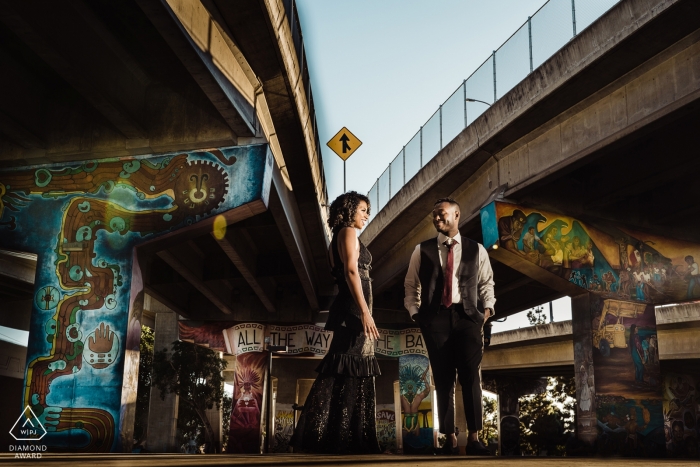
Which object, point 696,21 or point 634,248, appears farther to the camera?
point 634,248

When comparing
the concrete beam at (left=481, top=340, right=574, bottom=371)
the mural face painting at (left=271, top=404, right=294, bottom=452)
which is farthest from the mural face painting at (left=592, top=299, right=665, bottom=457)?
the mural face painting at (left=271, top=404, right=294, bottom=452)

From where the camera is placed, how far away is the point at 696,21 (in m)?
11.1

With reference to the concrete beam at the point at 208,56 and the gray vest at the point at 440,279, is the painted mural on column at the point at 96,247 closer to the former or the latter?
the concrete beam at the point at 208,56

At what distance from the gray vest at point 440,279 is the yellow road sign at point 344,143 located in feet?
43.7

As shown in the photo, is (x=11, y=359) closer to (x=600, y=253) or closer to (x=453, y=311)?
(x=600, y=253)

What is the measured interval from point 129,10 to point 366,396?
21.4 feet

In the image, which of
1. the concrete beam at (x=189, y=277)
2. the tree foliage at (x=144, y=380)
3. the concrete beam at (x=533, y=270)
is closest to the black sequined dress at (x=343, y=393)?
the concrete beam at (x=533, y=270)

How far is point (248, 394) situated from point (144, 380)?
885 cm

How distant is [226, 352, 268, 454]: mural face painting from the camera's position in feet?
98.2

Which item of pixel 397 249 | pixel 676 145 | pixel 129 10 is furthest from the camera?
pixel 397 249

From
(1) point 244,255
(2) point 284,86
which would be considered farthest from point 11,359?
(2) point 284,86

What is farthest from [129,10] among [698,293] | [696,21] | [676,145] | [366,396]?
[698,293]

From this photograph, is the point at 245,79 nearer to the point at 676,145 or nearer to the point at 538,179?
the point at 538,179

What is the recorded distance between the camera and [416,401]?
3144cm
